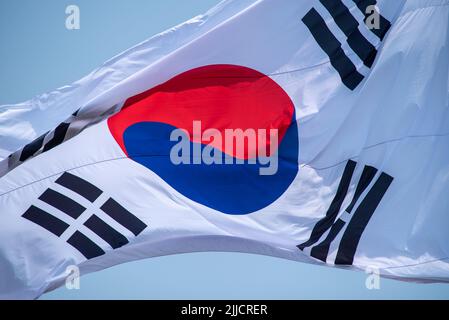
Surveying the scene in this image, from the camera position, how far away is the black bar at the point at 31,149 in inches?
540

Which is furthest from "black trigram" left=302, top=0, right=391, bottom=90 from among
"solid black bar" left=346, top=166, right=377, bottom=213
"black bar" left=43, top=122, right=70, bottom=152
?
"black bar" left=43, top=122, right=70, bottom=152

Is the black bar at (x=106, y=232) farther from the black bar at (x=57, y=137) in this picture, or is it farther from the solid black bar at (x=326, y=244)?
the solid black bar at (x=326, y=244)

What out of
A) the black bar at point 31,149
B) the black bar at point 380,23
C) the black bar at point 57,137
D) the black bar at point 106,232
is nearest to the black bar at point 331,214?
the black bar at point 380,23

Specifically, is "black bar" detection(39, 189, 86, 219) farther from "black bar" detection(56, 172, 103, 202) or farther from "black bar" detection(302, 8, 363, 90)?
"black bar" detection(302, 8, 363, 90)

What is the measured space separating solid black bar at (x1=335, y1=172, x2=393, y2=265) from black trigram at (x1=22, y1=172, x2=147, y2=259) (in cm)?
263

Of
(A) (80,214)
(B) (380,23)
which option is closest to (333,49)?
(B) (380,23)

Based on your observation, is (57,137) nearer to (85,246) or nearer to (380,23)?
(85,246)

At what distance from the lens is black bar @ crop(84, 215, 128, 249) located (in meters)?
14.0

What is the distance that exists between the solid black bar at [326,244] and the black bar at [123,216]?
2.27m

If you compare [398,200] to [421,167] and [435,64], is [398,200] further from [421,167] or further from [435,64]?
[435,64]

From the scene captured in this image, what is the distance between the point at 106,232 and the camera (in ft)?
46.4

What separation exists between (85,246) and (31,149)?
1.48 m

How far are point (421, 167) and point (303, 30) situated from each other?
8.52 ft

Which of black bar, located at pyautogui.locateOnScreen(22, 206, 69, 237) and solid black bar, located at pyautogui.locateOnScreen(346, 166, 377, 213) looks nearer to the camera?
solid black bar, located at pyautogui.locateOnScreen(346, 166, 377, 213)
